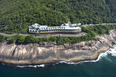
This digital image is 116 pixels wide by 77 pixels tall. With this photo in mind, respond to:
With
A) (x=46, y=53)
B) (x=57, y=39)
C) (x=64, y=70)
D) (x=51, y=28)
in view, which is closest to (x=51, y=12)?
(x=51, y=28)

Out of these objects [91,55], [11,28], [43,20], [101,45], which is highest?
[43,20]

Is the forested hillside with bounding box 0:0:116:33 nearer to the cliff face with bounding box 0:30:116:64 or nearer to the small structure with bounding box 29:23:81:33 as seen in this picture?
the small structure with bounding box 29:23:81:33

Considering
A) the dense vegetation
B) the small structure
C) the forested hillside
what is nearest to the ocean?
the dense vegetation

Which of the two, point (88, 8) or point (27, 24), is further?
point (88, 8)

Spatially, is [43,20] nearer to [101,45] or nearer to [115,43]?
[101,45]

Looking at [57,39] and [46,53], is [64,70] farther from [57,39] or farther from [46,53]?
[57,39]

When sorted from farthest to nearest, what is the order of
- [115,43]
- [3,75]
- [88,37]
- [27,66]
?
[115,43], [88,37], [27,66], [3,75]

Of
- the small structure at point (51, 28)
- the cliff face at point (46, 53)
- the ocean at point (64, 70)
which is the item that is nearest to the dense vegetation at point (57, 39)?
the cliff face at point (46, 53)

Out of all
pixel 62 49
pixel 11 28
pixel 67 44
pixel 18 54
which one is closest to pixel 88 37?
pixel 67 44

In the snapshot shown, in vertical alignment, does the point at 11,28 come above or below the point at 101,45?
above
